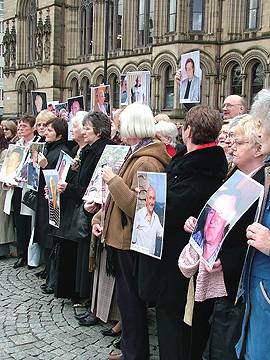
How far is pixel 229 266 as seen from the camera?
100.0 inches

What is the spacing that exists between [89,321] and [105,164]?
1.57m

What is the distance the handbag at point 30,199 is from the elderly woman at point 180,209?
2.99m

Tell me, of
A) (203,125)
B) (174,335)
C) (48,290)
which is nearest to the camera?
(203,125)

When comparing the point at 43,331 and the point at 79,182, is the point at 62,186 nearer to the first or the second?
the point at 79,182

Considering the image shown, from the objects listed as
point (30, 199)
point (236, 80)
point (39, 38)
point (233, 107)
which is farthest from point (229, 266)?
point (39, 38)

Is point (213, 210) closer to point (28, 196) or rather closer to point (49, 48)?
point (28, 196)

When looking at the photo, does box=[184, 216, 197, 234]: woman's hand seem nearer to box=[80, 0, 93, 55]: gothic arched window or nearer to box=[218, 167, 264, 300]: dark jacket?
box=[218, 167, 264, 300]: dark jacket

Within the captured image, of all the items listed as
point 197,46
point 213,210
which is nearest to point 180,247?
point 213,210

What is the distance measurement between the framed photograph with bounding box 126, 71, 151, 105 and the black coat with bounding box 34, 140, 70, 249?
1.54 m

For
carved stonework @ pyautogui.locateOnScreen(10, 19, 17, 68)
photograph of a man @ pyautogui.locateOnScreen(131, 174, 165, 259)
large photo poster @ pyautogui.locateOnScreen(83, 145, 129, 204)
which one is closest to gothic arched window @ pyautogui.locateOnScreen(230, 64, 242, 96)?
large photo poster @ pyautogui.locateOnScreen(83, 145, 129, 204)

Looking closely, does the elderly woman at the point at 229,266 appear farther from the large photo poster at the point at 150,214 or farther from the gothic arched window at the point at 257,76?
the gothic arched window at the point at 257,76

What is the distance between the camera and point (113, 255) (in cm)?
376

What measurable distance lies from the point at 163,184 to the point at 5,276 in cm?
379

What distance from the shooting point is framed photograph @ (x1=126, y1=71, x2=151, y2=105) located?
21.7 ft
